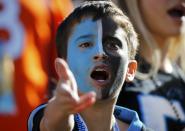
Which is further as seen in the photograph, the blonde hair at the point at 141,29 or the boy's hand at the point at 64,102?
the blonde hair at the point at 141,29

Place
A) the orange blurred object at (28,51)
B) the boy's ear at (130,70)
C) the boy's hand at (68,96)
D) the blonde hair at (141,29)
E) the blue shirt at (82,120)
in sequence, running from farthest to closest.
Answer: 1. the blonde hair at (141,29)
2. the orange blurred object at (28,51)
3. the boy's ear at (130,70)
4. the blue shirt at (82,120)
5. the boy's hand at (68,96)

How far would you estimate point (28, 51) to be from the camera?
1902 mm

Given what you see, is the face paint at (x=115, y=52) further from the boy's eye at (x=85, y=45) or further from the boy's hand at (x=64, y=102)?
the boy's hand at (x=64, y=102)

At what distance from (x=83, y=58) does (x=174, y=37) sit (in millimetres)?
1069

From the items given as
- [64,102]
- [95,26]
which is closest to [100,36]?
[95,26]

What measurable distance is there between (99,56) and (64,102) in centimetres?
21

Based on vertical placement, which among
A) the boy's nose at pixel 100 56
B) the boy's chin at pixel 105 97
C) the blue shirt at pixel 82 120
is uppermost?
the boy's nose at pixel 100 56

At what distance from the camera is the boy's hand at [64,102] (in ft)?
3.28

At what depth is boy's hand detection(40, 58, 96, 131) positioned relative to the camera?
1.00m

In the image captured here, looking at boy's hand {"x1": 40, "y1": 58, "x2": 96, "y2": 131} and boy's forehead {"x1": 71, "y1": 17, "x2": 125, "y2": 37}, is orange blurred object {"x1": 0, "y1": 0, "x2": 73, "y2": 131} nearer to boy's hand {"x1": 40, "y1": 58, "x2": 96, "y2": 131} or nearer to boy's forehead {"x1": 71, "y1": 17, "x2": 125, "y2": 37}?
boy's forehead {"x1": 71, "y1": 17, "x2": 125, "y2": 37}

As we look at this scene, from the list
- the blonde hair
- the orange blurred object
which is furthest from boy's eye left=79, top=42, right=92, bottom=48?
the blonde hair

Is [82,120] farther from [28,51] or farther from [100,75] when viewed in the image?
[28,51]

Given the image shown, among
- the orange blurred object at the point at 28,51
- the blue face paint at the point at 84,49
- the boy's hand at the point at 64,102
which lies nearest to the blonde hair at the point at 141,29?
the orange blurred object at the point at 28,51

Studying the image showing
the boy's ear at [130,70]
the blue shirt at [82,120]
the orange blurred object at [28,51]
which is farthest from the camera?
the orange blurred object at [28,51]
